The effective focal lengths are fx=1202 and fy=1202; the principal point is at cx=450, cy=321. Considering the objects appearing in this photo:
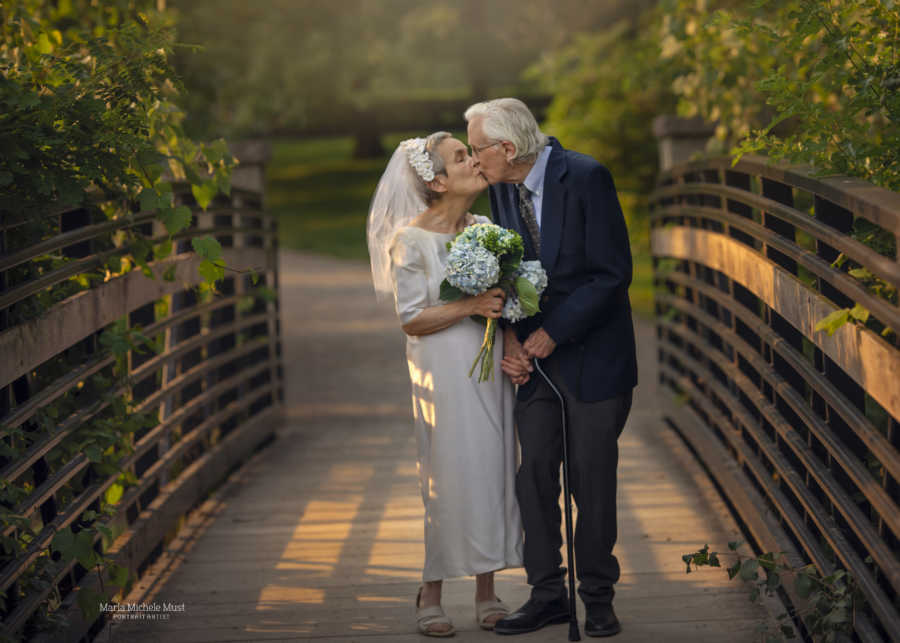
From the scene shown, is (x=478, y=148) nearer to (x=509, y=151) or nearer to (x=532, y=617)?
(x=509, y=151)

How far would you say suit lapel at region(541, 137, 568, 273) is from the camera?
4129 millimetres

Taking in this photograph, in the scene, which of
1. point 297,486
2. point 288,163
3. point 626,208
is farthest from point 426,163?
point 288,163

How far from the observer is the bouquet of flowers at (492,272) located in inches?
158

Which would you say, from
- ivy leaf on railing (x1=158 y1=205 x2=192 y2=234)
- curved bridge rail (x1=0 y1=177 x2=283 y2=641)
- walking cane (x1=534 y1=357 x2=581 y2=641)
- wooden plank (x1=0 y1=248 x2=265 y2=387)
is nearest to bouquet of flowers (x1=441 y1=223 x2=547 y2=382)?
walking cane (x1=534 y1=357 x2=581 y2=641)

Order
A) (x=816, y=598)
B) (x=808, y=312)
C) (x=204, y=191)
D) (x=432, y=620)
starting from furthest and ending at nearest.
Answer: (x=204, y=191), (x=432, y=620), (x=808, y=312), (x=816, y=598)

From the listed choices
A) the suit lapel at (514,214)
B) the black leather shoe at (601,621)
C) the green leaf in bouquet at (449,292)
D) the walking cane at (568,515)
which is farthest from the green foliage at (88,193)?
the black leather shoe at (601,621)

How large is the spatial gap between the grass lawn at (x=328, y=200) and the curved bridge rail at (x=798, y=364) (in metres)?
8.38

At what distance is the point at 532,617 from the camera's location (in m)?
4.30

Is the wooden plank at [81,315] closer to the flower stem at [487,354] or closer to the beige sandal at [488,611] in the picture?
the flower stem at [487,354]

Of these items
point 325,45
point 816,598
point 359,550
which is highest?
point 325,45

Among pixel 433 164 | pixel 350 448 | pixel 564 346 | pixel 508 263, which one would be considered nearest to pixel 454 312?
pixel 508 263

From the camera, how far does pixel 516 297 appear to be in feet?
13.7

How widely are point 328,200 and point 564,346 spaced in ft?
96.5

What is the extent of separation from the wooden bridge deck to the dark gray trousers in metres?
0.22
